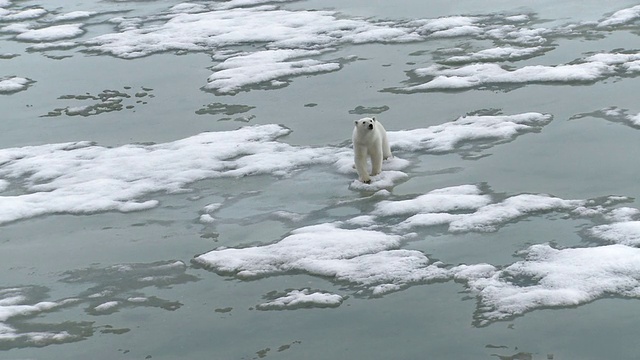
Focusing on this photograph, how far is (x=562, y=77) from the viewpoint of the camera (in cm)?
1031

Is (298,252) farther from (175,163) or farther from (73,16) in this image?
(73,16)

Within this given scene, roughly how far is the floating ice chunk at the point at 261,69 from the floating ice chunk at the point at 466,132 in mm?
2859

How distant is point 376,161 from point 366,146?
219mm

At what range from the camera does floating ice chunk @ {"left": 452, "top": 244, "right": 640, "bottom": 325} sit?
5.59m

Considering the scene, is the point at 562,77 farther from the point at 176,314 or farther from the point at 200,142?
the point at 176,314

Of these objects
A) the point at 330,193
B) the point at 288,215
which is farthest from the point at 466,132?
the point at 288,215

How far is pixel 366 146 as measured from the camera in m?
7.95

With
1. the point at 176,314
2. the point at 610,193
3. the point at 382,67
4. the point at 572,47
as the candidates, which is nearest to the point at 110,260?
the point at 176,314

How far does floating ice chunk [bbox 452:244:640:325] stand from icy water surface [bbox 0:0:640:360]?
2cm

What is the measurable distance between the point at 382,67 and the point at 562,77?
2.32m

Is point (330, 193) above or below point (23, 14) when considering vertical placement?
below

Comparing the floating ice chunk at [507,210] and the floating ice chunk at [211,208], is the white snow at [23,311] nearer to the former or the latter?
the floating ice chunk at [211,208]

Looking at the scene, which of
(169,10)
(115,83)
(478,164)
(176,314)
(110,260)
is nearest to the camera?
(176,314)

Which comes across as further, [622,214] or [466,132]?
[466,132]
